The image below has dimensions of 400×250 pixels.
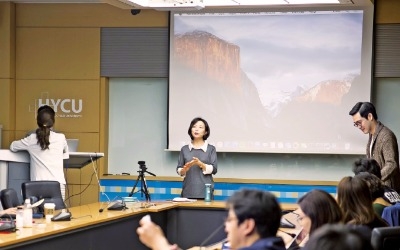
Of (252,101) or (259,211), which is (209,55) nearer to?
(252,101)

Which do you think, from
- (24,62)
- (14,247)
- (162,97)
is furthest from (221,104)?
(14,247)

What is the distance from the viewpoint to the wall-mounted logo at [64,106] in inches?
429

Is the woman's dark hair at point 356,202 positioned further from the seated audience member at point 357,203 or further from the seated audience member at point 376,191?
the seated audience member at point 376,191

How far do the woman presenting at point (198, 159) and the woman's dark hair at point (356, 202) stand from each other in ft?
13.7

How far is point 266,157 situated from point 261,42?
4.76 feet

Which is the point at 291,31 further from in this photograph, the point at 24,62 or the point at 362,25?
the point at 24,62

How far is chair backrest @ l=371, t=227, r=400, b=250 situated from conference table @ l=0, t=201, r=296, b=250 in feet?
3.04

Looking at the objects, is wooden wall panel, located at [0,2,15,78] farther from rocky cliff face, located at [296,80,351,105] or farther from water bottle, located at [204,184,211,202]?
rocky cliff face, located at [296,80,351,105]

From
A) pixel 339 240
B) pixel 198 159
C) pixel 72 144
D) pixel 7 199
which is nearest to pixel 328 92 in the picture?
pixel 198 159

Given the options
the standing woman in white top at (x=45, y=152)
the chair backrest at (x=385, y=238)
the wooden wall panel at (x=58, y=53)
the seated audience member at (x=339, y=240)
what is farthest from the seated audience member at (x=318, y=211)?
the wooden wall panel at (x=58, y=53)

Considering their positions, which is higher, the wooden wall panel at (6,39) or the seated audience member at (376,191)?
the wooden wall panel at (6,39)

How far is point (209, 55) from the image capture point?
10664mm

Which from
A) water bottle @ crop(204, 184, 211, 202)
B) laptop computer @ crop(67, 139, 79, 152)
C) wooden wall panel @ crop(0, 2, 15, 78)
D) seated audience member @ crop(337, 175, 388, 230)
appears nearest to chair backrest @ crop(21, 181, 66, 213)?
water bottle @ crop(204, 184, 211, 202)

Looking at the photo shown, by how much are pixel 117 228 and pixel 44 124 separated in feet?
5.27
